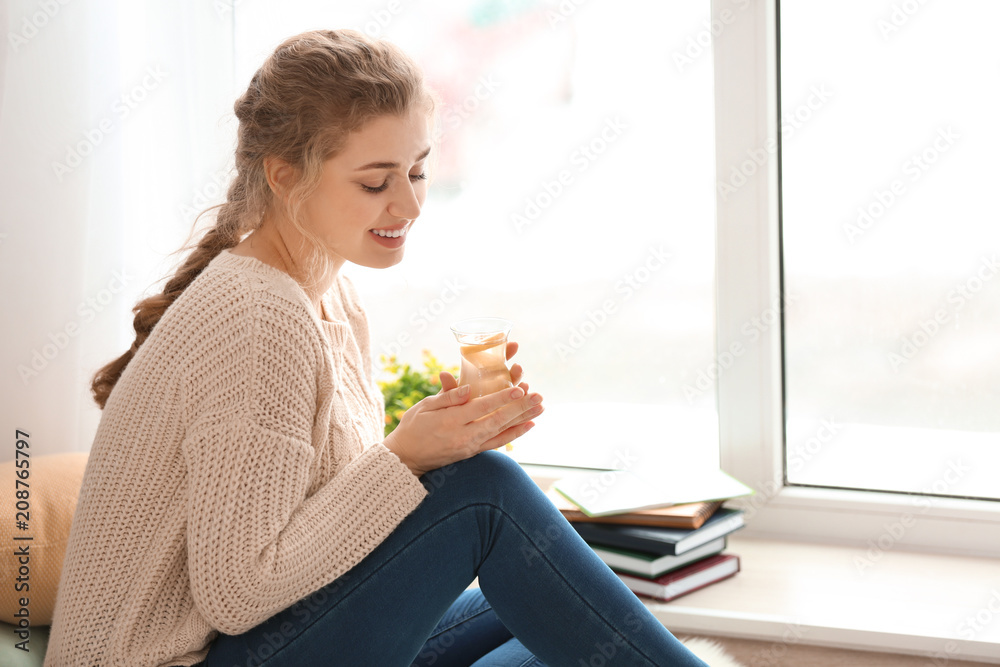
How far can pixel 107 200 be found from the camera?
5.46ft

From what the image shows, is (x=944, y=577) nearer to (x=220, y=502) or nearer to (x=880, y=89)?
(x=880, y=89)

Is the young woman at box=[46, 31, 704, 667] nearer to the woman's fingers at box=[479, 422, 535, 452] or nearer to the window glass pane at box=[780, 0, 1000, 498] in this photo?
the woman's fingers at box=[479, 422, 535, 452]

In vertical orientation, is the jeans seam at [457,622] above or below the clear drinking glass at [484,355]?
below

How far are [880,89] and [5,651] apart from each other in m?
1.67

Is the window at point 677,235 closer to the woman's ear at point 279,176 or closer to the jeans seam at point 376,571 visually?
the woman's ear at point 279,176

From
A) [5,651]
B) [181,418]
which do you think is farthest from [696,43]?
[5,651]

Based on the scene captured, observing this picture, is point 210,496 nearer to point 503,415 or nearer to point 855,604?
point 503,415
